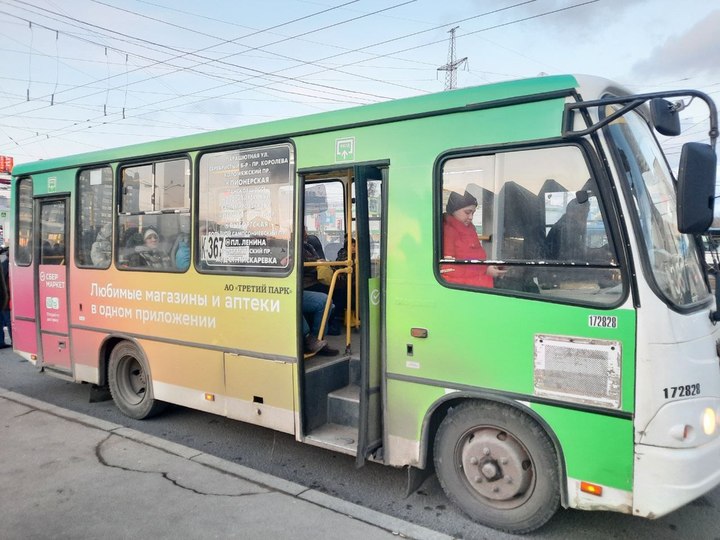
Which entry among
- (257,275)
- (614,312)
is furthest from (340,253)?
(614,312)

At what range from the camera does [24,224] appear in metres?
7.12

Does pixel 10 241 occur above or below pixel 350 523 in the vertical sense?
above

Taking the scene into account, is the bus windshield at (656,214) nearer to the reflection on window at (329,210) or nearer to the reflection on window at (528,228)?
the reflection on window at (528,228)

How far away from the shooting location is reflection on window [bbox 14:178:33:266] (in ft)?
23.1

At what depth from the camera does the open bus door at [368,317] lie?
3961mm

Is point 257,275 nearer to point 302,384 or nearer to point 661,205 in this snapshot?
point 302,384

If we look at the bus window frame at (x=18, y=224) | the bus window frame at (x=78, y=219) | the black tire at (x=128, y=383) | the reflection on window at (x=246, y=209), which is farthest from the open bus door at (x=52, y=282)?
the reflection on window at (x=246, y=209)

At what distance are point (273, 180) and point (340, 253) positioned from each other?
2139 millimetres

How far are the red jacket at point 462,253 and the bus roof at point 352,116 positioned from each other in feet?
2.64

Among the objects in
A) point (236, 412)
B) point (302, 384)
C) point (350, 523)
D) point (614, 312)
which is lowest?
point (350, 523)

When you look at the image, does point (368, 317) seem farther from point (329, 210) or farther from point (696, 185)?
point (329, 210)

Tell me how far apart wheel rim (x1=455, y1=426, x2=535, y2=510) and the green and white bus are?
1 centimetres

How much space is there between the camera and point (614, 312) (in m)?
3.05

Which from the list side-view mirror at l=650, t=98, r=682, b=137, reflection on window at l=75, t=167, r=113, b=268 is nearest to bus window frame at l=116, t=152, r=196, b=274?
reflection on window at l=75, t=167, r=113, b=268
